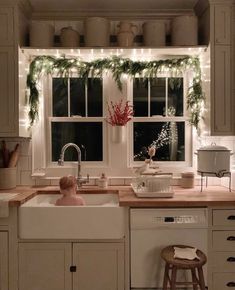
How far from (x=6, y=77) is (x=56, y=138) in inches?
32.1

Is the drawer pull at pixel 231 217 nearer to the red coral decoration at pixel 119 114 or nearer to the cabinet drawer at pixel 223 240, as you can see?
the cabinet drawer at pixel 223 240

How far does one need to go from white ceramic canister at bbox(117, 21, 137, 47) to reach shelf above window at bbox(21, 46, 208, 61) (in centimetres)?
6

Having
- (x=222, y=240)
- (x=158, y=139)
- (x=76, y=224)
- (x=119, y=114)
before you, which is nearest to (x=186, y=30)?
(x=119, y=114)

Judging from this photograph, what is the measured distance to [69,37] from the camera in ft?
9.46

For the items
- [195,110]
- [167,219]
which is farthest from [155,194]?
[195,110]

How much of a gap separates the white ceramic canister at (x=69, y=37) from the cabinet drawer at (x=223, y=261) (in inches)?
86.5

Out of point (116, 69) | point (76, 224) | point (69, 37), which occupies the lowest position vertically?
point (76, 224)

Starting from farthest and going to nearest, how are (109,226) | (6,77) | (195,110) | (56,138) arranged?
(56,138), (195,110), (6,77), (109,226)

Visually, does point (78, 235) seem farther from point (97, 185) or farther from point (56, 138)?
point (56, 138)

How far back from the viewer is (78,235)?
235 centimetres

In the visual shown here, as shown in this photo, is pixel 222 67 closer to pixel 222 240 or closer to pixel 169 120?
pixel 169 120

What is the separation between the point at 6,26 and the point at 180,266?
7.82 feet

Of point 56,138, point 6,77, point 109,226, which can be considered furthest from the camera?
point 56,138

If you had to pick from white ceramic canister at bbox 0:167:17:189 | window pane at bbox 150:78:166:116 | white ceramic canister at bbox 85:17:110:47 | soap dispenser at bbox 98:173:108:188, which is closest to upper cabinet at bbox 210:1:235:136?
window pane at bbox 150:78:166:116
